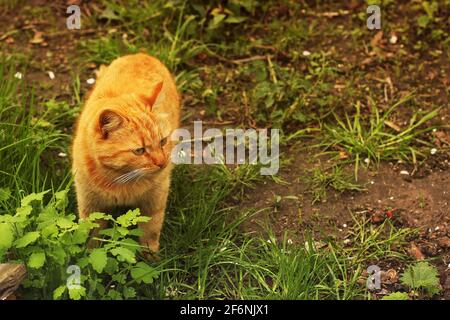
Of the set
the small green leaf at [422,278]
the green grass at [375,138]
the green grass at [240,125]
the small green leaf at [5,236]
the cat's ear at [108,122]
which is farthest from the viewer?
the green grass at [375,138]

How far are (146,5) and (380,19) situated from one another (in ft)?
5.92

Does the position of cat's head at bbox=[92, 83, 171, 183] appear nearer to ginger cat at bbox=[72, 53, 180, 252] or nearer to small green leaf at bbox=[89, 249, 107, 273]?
ginger cat at bbox=[72, 53, 180, 252]

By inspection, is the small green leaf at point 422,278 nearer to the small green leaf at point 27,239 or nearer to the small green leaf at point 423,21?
the small green leaf at point 27,239

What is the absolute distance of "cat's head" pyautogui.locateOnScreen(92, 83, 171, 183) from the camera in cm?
361

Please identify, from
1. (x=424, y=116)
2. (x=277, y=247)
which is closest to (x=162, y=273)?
(x=277, y=247)

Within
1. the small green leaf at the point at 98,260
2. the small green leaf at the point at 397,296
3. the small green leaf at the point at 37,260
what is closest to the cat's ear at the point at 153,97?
the small green leaf at the point at 98,260

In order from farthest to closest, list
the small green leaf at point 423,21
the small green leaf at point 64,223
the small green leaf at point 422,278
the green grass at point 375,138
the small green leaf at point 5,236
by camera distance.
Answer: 1. the small green leaf at point 423,21
2. the green grass at point 375,138
3. the small green leaf at point 422,278
4. the small green leaf at point 64,223
5. the small green leaf at point 5,236

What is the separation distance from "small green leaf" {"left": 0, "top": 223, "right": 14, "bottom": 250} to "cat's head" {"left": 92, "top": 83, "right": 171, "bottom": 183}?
1.99ft

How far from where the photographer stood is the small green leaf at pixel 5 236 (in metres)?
3.30

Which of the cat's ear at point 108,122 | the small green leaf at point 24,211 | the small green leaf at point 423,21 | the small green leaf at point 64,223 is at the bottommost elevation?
the small green leaf at point 64,223

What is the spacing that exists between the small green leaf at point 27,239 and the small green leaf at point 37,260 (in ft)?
0.22

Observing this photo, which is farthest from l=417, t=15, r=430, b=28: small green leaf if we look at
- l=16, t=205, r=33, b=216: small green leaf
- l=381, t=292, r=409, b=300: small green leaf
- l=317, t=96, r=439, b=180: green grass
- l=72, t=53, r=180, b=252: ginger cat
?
l=16, t=205, r=33, b=216: small green leaf

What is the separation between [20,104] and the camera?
493cm
